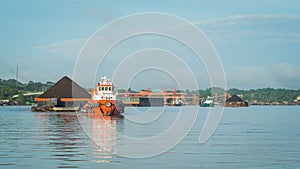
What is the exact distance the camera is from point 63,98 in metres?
113

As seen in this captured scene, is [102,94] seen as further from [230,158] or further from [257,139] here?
[230,158]

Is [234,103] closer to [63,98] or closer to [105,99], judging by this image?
[63,98]

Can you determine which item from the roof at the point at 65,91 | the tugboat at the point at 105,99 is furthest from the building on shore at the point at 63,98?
the tugboat at the point at 105,99

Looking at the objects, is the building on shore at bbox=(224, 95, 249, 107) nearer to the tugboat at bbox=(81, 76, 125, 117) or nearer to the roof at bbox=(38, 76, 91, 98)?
the roof at bbox=(38, 76, 91, 98)

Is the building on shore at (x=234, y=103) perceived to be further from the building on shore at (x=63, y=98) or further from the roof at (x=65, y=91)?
the building on shore at (x=63, y=98)

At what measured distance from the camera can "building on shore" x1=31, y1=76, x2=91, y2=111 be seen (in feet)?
347

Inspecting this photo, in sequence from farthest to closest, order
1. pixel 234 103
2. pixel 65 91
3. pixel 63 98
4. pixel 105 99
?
pixel 234 103, pixel 65 91, pixel 63 98, pixel 105 99

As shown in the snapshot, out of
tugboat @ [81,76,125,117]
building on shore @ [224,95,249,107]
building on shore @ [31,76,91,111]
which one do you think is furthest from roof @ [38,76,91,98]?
building on shore @ [224,95,249,107]

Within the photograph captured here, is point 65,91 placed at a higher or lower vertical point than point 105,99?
higher

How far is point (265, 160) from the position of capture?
23453 mm

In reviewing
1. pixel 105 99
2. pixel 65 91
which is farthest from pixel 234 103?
pixel 105 99

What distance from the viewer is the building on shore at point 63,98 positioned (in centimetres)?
10576

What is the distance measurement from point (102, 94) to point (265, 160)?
1784 inches

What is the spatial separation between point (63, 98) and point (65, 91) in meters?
3.41
